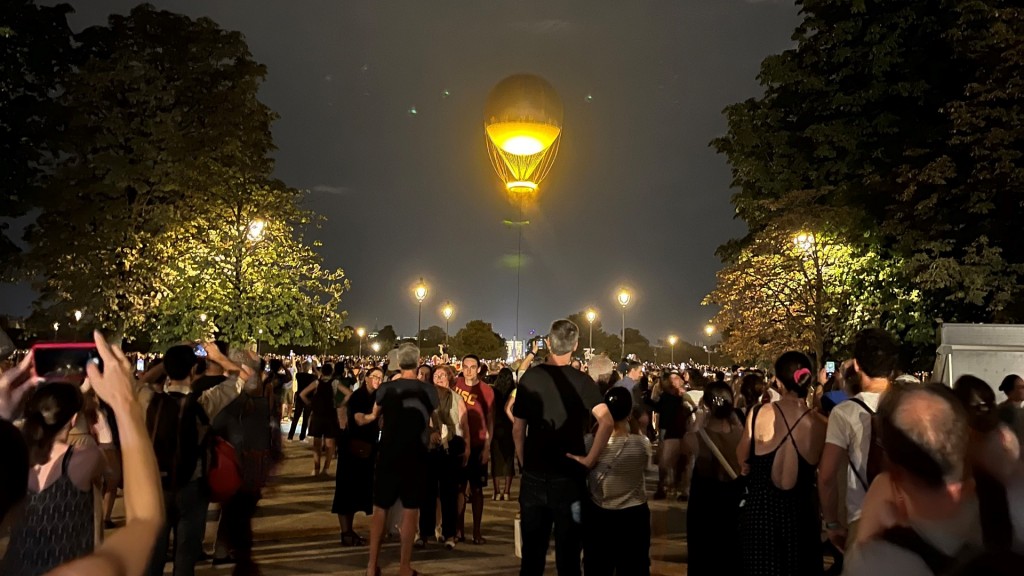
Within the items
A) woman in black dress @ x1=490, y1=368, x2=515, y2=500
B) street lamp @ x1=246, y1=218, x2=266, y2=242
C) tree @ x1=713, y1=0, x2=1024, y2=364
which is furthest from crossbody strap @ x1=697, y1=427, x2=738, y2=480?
street lamp @ x1=246, y1=218, x2=266, y2=242

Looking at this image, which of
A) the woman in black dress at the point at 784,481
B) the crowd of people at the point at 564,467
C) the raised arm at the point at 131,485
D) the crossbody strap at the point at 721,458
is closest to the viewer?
the raised arm at the point at 131,485

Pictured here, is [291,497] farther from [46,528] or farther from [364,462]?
[46,528]

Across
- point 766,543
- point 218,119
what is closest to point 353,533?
point 766,543

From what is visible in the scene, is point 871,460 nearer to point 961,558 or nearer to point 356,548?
point 961,558

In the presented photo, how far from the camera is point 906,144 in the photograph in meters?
28.4

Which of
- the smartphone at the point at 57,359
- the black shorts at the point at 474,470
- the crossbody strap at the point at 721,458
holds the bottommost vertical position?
the black shorts at the point at 474,470

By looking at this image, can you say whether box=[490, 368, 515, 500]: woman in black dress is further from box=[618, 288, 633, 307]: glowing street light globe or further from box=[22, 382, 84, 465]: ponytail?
box=[618, 288, 633, 307]: glowing street light globe

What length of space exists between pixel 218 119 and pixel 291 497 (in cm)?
2118

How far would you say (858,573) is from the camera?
240cm

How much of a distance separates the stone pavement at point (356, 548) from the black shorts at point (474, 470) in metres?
0.74

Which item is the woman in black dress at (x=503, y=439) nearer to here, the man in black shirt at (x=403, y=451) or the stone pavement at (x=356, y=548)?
the stone pavement at (x=356, y=548)

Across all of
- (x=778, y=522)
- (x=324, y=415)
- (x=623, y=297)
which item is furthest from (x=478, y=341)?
(x=778, y=522)

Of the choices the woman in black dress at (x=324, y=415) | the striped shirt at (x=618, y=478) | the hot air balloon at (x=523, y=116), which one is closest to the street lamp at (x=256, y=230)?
the woman in black dress at (x=324, y=415)

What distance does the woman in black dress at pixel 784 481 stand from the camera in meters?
5.54
